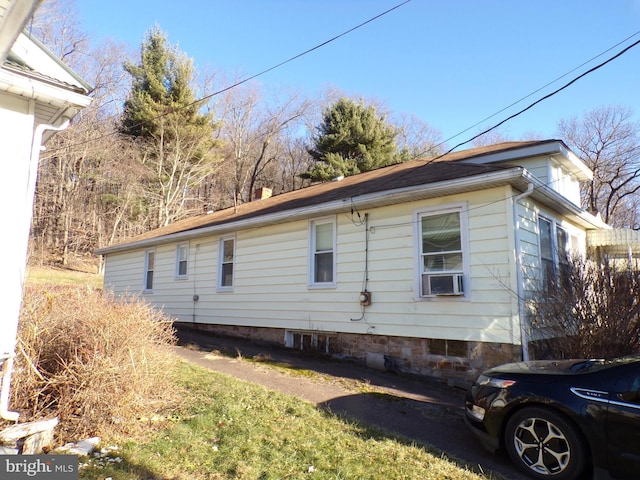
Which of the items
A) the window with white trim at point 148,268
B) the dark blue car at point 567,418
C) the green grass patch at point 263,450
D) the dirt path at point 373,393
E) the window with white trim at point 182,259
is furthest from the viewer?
the window with white trim at point 148,268

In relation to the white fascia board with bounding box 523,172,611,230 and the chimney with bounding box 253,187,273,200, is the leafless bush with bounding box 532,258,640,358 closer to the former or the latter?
the white fascia board with bounding box 523,172,611,230

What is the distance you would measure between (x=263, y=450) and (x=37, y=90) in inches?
178

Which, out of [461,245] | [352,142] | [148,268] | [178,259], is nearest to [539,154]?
[461,245]

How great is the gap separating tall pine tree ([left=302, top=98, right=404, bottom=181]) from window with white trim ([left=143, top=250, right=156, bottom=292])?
13696mm

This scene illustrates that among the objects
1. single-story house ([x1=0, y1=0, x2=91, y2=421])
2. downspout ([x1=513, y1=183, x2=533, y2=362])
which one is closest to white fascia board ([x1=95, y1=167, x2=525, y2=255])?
downspout ([x1=513, y1=183, x2=533, y2=362])

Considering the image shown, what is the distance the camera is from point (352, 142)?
26.6 m

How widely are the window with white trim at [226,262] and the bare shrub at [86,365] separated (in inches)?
257

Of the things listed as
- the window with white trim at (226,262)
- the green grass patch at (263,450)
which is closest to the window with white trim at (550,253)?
the green grass patch at (263,450)

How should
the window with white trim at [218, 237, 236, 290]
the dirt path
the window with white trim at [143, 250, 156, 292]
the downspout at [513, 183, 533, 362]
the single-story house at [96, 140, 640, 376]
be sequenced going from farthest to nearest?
the window with white trim at [143, 250, 156, 292], the window with white trim at [218, 237, 236, 290], the single-story house at [96, 140, 640, 376], the downspout at [513, 183, 533, 362], the dirt path

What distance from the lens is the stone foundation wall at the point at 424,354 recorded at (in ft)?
22.0

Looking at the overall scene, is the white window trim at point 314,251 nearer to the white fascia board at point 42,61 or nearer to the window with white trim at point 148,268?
the white fascia board at point 42,61

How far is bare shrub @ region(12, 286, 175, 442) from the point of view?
390 cm

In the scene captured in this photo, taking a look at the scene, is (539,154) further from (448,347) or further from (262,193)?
(262,193)

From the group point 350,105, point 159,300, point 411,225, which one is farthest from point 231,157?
point 411,225
